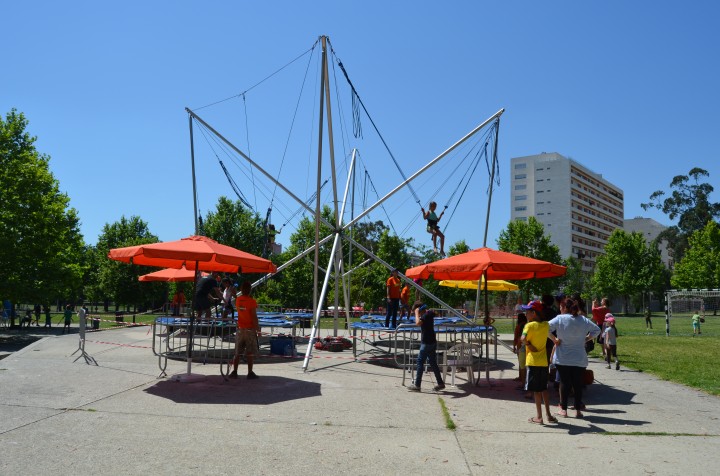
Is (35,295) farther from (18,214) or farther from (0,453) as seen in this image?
(0,453)

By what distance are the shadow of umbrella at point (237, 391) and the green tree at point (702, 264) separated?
72761 millimetres

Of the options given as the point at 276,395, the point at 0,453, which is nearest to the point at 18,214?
the point at 276,395

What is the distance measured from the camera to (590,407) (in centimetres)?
973

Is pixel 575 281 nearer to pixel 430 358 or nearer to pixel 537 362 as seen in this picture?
pixel 430 358

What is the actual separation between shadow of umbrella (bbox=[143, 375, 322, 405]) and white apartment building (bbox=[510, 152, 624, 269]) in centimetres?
11254

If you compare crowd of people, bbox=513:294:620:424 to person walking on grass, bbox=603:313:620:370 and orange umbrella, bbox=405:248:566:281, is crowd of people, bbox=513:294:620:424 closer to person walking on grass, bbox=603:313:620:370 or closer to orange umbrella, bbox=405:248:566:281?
orange umbrella, bbox=405:248:566:281

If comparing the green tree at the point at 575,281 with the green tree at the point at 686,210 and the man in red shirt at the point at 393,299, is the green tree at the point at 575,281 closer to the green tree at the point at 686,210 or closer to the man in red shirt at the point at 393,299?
the green tree at the point at 686,210

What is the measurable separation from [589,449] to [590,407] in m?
3.03

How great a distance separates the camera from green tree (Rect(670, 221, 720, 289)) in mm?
69812

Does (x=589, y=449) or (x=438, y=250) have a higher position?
(x=438, y=250)

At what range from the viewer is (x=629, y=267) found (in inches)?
3049

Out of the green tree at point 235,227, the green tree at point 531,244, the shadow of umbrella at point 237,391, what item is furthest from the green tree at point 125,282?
the shadow of umbrella at point 237,391

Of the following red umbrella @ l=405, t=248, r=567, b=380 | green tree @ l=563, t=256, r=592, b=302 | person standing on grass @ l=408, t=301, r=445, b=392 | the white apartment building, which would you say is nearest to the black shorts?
person standing on grass @ l=408, t=301, r=445, b=392

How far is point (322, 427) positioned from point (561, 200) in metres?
123
